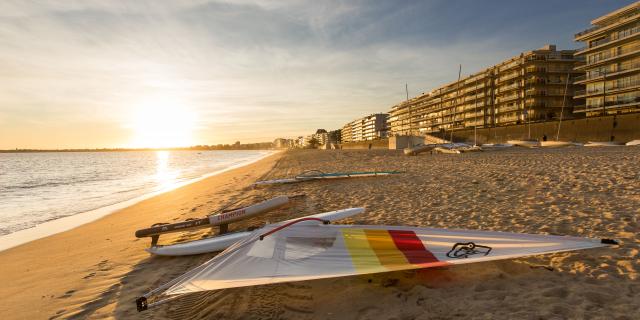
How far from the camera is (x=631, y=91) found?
4228 cm

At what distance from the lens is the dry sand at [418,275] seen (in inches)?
140

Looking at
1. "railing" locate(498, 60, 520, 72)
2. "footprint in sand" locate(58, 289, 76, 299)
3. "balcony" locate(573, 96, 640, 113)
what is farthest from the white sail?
"railing" locate(498, 60, 520, 72)

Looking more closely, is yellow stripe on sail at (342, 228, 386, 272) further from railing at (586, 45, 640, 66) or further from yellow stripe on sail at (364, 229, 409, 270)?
railing at (586, 45, 640, 66)

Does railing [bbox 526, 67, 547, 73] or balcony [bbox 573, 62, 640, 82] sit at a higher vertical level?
railing [bbox 526, 67, 547, 73]

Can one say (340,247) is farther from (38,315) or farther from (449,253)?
(38,315)

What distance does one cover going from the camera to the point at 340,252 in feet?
13.2

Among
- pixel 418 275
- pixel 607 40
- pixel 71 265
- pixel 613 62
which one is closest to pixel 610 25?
pixel 607 40

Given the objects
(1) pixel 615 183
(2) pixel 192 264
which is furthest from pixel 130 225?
(1) pixel 615 183

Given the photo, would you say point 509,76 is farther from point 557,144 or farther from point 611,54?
point 557,144

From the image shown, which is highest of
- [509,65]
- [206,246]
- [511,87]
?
[509,65]

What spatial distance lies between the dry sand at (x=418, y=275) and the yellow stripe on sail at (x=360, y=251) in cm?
50

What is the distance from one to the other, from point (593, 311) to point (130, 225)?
434 inches

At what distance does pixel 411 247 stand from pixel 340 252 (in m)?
0.92

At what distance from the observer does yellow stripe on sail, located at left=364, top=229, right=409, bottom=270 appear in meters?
3.70
